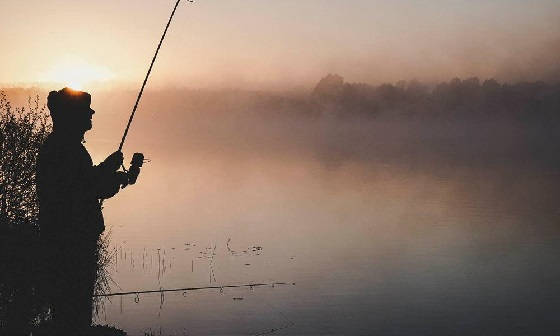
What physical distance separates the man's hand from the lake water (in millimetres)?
21537

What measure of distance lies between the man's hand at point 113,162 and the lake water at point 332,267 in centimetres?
2154

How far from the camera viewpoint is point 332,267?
44.5m

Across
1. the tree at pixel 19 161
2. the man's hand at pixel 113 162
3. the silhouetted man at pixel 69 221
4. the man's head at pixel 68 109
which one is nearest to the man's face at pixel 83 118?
the man's head at pixel 68 109

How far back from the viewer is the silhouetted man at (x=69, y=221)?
5574mm

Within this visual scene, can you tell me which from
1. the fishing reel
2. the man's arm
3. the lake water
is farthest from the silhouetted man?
the lake water

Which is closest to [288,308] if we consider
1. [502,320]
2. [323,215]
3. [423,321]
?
[423,321]

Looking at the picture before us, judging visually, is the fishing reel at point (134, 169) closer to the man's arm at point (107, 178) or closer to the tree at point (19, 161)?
the man's arm at point (107, 178)

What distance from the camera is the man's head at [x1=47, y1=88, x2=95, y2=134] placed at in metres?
5.78

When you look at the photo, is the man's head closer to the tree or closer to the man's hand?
the man's hand

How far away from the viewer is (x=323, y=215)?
261 feet

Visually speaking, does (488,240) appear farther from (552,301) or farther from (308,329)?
(308,329)

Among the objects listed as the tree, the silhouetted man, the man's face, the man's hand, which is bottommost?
the silhouetted man

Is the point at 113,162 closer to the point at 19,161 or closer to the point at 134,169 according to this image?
the point at 134,169

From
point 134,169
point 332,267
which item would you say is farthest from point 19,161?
point 332,267
